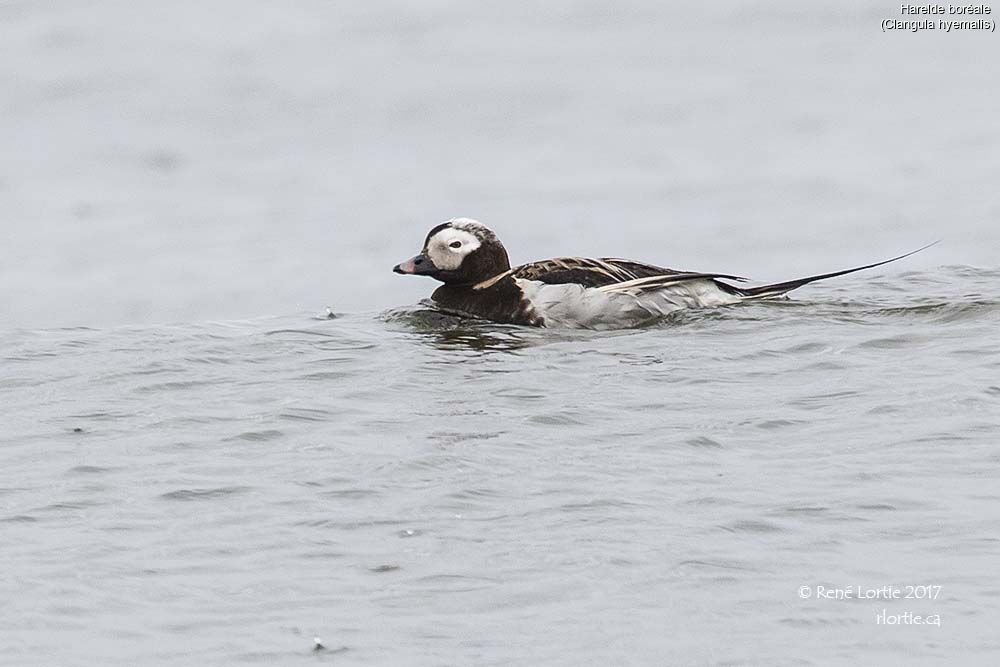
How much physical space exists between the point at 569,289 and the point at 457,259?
957mm

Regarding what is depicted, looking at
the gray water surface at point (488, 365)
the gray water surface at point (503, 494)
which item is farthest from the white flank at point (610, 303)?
the gray water surface at point (503, 494)

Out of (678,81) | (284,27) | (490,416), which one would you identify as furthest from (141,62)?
(490,416)

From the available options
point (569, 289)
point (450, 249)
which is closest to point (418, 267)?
point (450, 249)

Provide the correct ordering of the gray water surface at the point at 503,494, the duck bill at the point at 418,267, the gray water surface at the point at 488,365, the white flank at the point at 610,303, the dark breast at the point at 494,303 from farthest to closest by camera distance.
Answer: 1. the duck bill at the point at 418,267
2. the dark breast at the point at 494,303
3. the white flank at the point at 610,303
4. the gray water surface at the point at 488,365
5. the gray water surface at the point at 503,494

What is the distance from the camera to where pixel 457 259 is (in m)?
11.5

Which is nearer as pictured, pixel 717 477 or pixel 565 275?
pixel 717 477

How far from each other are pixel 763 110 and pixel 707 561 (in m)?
13.6

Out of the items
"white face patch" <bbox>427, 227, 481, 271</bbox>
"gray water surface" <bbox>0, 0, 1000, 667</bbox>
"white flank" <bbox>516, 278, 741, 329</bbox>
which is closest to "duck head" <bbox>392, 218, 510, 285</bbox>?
"white face patch" <bbox>427, 227, 481, 271</bbox>

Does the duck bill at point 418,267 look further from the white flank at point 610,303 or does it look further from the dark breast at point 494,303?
the white flank at point 610,303

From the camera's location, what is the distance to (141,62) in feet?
69.1

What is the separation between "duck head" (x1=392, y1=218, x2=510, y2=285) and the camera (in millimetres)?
11453

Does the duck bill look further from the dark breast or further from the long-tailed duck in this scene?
the dark breast

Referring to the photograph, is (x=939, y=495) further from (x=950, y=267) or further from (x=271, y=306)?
(x=271, y=306)

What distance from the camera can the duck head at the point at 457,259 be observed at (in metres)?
11.5
